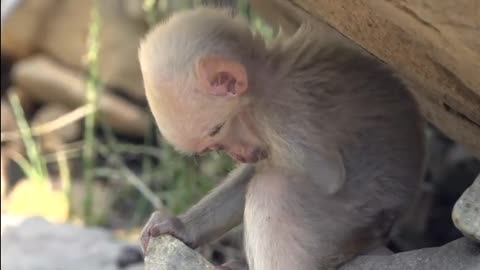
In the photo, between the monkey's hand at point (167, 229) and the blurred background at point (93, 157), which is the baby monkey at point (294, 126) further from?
the blurred background at point (93, 157)

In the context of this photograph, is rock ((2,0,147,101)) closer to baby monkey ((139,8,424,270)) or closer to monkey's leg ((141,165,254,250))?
monkey's leg ((141,165,254,250))

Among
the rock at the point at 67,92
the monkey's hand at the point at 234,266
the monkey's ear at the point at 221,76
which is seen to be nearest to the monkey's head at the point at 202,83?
the monkey's ear at the point at 221,76

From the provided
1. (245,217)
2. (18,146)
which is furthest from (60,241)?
(245,217)

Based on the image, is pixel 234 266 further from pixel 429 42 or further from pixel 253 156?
pixel 429 42

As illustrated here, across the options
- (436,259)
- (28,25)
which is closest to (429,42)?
(436,259)

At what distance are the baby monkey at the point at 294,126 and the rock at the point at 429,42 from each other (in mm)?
85

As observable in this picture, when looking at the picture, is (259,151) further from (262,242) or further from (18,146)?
(18,146)

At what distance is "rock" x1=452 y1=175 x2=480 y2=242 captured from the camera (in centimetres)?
153

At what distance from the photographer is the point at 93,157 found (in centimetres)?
376

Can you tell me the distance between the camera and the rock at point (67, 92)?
397 cm

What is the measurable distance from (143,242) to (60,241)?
1068 mm

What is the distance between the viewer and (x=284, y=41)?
72.2 inches

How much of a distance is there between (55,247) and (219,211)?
110 centimetres

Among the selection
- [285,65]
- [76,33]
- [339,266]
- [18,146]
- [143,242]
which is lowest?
[18,146]
